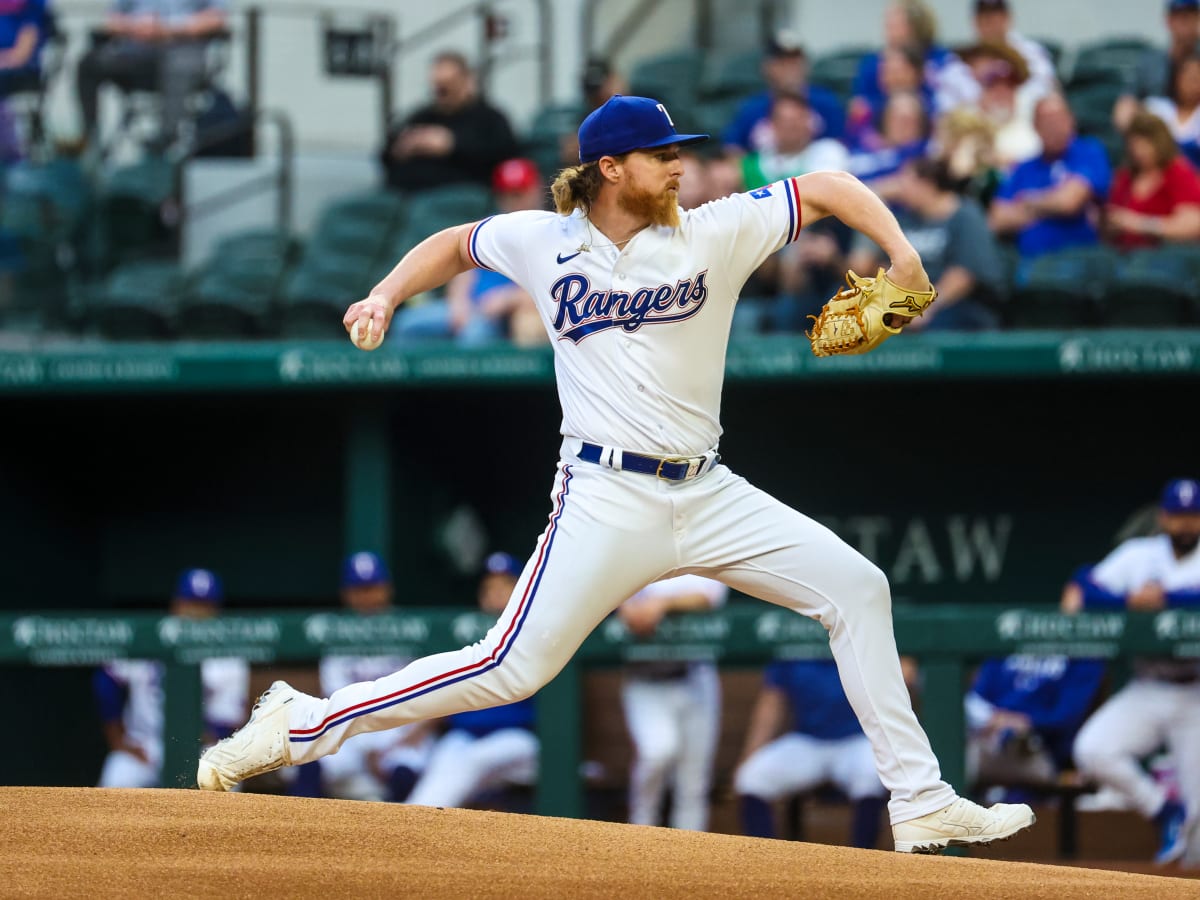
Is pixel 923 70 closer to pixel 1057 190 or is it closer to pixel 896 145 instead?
pixel 896 145

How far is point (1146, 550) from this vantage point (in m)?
6.92

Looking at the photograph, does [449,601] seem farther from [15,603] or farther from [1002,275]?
[1002,275]

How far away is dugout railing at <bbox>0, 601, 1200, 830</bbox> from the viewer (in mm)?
6406

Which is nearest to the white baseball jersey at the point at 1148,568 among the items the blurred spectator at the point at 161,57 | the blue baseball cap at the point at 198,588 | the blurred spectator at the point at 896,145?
the blurred spectator at the point at 896,145

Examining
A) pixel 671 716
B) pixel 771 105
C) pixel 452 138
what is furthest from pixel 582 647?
pixel 452 138

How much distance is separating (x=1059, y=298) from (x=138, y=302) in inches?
170

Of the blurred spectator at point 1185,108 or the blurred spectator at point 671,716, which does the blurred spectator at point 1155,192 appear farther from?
the blurred spectator at point 671,716

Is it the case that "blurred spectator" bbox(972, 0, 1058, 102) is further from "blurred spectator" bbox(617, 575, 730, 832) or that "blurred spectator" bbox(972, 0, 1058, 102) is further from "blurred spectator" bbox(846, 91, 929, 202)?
"blurred spectator" bbox(617, 575, 730, 832)

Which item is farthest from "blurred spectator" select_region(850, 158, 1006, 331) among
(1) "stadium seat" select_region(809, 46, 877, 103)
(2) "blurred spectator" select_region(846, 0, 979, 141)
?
(1) "stadium seat" select_region(809, 46, 877, 103)

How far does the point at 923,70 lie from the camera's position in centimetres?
897

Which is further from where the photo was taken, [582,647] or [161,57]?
[161,57]

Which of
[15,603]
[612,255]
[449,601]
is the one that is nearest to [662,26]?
[449,601]

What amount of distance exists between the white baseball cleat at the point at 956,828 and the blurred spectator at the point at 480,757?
2.78 meters

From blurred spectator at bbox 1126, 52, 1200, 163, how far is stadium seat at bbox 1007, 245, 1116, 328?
95cm
